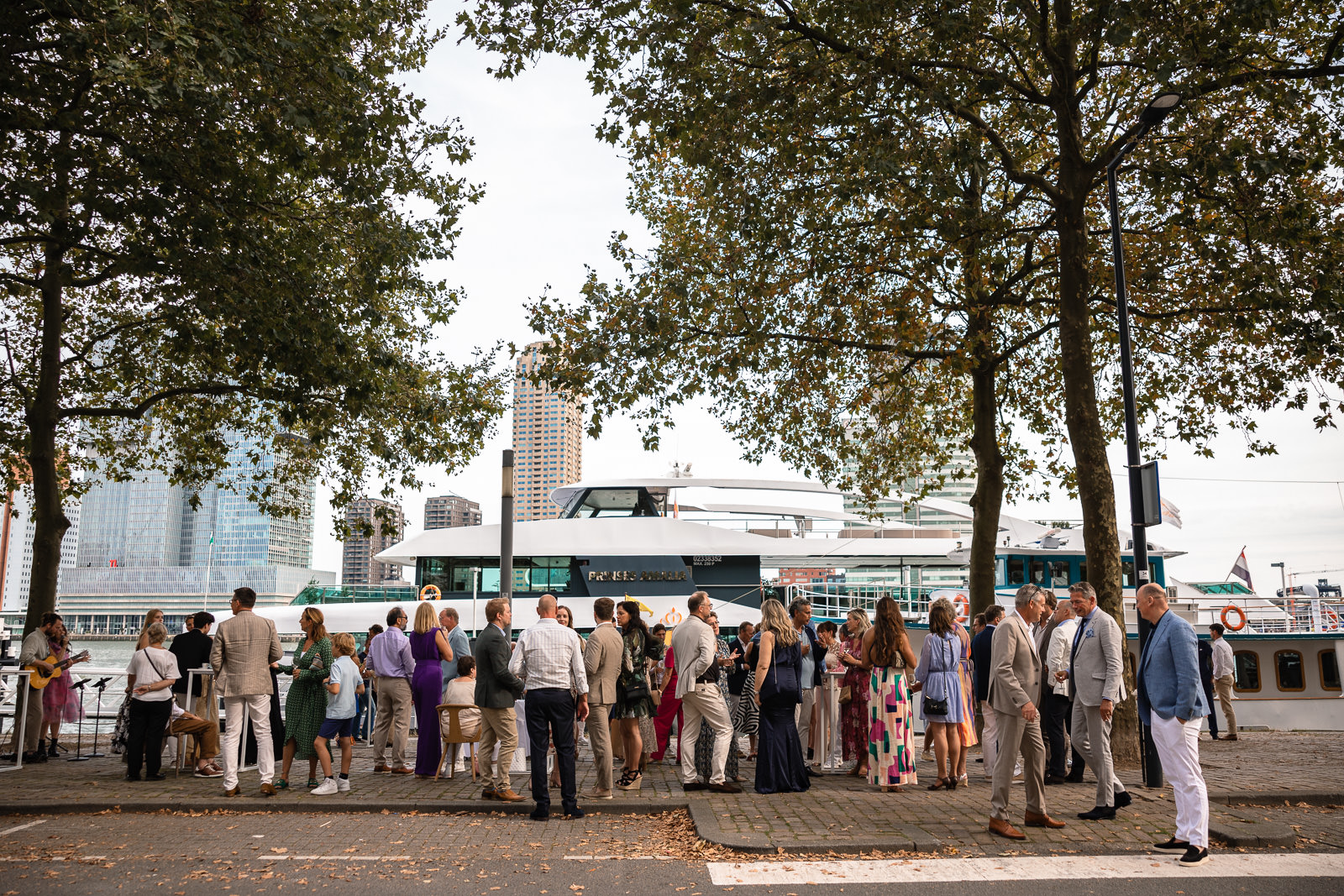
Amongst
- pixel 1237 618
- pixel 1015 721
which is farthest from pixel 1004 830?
pixel 1237 618

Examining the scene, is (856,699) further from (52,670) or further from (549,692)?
(52,670)

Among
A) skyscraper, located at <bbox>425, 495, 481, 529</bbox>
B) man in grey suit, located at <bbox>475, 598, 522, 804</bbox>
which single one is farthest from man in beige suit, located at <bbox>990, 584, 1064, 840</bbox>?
skyscraper, located at <bbox>425, 495, 481, 529</bbox>

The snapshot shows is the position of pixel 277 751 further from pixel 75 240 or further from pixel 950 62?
pixel 950 62

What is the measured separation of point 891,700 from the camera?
30.4 ft

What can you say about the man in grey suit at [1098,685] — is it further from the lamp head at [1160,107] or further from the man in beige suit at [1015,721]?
the lamp head at [1160,107]

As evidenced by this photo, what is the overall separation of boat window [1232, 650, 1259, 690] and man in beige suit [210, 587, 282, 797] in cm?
2256

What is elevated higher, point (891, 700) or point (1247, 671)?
point (891, 700)

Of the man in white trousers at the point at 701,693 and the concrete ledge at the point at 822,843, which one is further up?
the man in white trousers at the point at 701,693

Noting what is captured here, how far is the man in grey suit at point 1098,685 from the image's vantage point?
7.44 meters

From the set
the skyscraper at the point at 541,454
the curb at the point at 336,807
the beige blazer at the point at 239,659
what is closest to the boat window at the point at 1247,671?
the curb at the point at 336,807

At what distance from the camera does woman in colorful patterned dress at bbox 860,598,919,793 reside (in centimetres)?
927

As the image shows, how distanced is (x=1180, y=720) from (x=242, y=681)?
8019 mm

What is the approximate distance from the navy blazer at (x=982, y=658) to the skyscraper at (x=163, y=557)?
225 feet

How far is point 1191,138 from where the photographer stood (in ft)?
39.5
